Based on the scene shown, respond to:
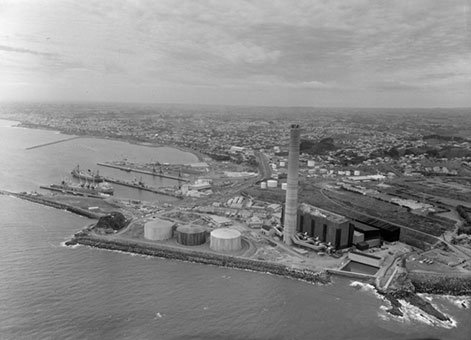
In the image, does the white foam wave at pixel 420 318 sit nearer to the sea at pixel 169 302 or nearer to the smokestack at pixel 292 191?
the sea at pixel 169 302

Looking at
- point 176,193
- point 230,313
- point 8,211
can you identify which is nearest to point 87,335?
point 230,313

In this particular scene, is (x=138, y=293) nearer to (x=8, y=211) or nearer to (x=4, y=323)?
(x=4, y=323)

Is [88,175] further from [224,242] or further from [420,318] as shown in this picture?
[420,318]

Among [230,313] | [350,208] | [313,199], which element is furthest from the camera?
[313,199]

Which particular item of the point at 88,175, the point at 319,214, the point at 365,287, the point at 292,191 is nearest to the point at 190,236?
the point at 292,191

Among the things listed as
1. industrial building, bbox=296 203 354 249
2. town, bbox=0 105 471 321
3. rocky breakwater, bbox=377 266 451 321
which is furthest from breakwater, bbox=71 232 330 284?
industrial building, bbox=296 203 354 249

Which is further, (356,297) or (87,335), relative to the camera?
(356,297)
